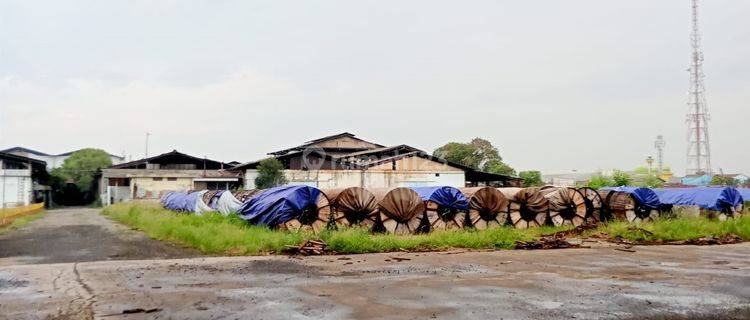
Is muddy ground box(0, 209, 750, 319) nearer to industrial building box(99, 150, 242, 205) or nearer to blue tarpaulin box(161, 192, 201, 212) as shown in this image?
blue tarpaulin box(161, 192, 201, 212)

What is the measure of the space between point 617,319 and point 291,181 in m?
32.0

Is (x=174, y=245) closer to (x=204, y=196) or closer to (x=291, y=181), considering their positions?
(x=204, y=196)

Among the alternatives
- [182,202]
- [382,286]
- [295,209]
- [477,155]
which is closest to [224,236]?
[295,209]

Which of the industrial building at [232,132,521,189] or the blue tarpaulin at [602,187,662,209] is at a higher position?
the industrial building at [232,132,521,189]

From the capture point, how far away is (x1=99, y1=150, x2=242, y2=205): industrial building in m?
42.4

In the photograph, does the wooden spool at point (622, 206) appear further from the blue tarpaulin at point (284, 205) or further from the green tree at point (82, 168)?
the green tree at point (82, 168)

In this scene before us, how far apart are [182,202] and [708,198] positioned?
24.1 m

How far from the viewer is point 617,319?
6332 mm

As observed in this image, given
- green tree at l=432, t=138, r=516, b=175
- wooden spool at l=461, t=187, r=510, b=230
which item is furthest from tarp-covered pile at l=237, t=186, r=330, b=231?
green tree at l=432, t=138, r=516, b=175

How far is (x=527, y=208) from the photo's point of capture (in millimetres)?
18250

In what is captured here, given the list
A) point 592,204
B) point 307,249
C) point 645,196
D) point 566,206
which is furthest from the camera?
point 645,196

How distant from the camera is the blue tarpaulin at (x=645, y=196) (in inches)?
801

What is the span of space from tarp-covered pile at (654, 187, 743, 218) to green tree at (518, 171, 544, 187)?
55.0ft

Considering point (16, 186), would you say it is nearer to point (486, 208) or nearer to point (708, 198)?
point (486, 208)
